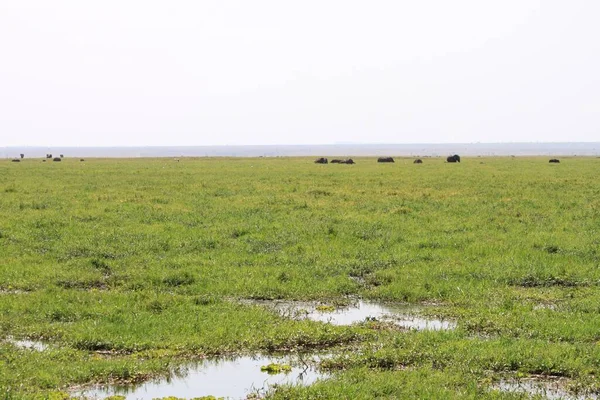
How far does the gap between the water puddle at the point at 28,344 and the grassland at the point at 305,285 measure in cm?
25

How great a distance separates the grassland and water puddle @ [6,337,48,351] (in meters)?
0.25

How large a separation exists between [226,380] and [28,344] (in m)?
3.94

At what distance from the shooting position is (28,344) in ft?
36.2

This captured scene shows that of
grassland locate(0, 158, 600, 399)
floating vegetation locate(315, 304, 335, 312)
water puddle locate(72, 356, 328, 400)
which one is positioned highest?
grassland locate(0, 158, 600, 399)

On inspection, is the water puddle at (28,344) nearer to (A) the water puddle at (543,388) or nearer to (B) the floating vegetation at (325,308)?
(B) the floating vegetation at (325,308)

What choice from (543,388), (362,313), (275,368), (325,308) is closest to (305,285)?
(325,308)

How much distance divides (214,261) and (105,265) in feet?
9.73

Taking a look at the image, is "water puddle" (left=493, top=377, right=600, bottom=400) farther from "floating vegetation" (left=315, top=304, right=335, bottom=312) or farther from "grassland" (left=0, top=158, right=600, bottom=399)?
"floating vegetation" (left=315, top=304, right=335, bottom=312)

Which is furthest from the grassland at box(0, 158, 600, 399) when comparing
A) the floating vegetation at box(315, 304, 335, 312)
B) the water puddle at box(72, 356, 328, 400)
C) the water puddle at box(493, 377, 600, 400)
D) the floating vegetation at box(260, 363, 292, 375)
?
the floating vegetation at box(260, 363, 292, 375)

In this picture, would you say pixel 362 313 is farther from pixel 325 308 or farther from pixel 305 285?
pixel 305 285

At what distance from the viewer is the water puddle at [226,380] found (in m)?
9.03

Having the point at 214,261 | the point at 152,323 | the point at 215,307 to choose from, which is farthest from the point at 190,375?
the point at 214,261

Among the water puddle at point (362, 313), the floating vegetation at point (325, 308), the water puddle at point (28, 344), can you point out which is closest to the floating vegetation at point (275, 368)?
the water puddle at point (362, 313)

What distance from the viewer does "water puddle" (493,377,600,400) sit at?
880 cm
